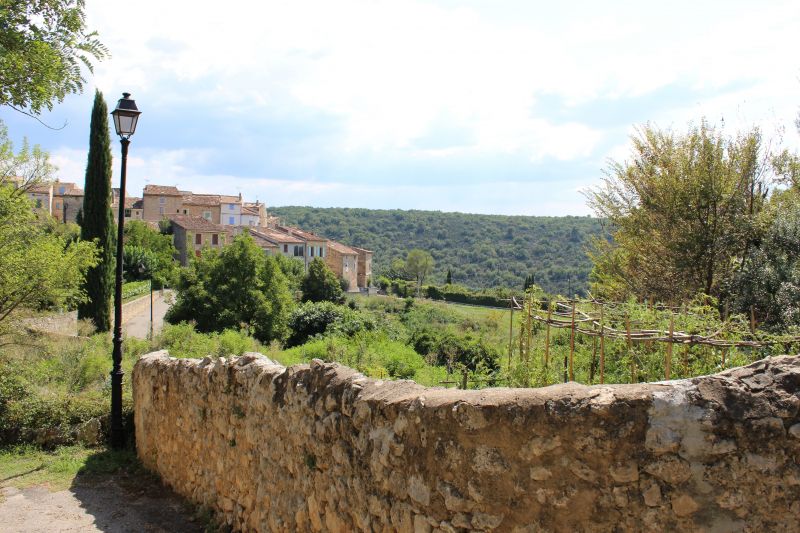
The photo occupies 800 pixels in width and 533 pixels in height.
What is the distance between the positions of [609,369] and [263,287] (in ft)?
74.7

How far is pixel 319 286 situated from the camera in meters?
50.8

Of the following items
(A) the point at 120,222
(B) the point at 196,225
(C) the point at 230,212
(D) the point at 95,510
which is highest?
(C) the point at 230,212

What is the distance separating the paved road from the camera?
29.0 metres

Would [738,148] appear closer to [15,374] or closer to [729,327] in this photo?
[729,327]

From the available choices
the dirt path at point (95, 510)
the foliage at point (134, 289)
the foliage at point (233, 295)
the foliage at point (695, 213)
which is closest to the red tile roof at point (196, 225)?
the foliage at point (134, 289)

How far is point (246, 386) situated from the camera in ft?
19.4

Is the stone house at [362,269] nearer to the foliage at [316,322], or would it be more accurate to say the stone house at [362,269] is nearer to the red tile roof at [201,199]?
the red tile roof at [201,199]

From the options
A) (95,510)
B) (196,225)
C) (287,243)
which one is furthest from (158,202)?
(95,510)

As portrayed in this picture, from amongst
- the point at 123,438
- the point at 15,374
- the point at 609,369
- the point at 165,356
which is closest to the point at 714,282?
the point at 609,369

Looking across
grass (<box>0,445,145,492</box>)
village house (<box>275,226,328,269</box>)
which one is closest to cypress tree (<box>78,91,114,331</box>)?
grass (<box>0,445,145,492</box>)

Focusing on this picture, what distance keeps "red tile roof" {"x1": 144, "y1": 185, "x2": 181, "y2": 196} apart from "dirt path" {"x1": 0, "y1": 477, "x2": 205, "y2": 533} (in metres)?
71.7

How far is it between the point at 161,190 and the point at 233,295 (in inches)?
2092

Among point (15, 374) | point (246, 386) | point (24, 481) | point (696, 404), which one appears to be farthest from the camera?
point (15, 374)

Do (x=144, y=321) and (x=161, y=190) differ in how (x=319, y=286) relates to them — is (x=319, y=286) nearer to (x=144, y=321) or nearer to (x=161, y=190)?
(x=144, y=321)
